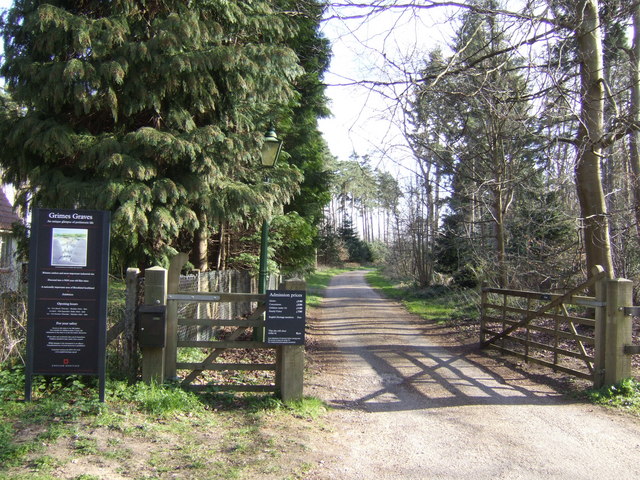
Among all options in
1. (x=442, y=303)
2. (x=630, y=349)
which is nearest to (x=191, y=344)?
(x=630, y=349)

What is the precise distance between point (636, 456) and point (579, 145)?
7.38m

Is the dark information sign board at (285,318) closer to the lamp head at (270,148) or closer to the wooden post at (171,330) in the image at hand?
the wooden post at (171,330)

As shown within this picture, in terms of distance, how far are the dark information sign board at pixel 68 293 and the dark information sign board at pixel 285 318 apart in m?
1.85

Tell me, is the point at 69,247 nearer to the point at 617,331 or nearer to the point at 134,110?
the point at 134,110

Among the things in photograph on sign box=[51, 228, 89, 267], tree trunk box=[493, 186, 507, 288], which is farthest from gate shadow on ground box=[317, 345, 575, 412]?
tree trunk box=[493, 186, 507, 288]

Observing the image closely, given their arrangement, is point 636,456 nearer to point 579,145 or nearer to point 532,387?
point 532,387

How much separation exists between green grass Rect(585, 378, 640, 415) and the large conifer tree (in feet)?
20.6

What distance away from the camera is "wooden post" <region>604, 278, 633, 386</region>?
7.06m

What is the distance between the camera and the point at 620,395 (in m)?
6.90

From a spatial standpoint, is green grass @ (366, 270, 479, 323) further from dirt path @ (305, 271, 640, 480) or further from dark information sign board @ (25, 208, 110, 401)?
dark information sign board @ (25, 208, 110, 401)

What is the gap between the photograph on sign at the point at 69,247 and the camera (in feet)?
19.1

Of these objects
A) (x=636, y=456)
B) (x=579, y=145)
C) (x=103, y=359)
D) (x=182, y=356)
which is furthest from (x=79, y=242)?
(x=579, y=145)

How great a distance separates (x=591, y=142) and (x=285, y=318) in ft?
24.5

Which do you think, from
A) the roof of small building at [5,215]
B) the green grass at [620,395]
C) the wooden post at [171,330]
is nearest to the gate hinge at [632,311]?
the green grass at [620,395]
